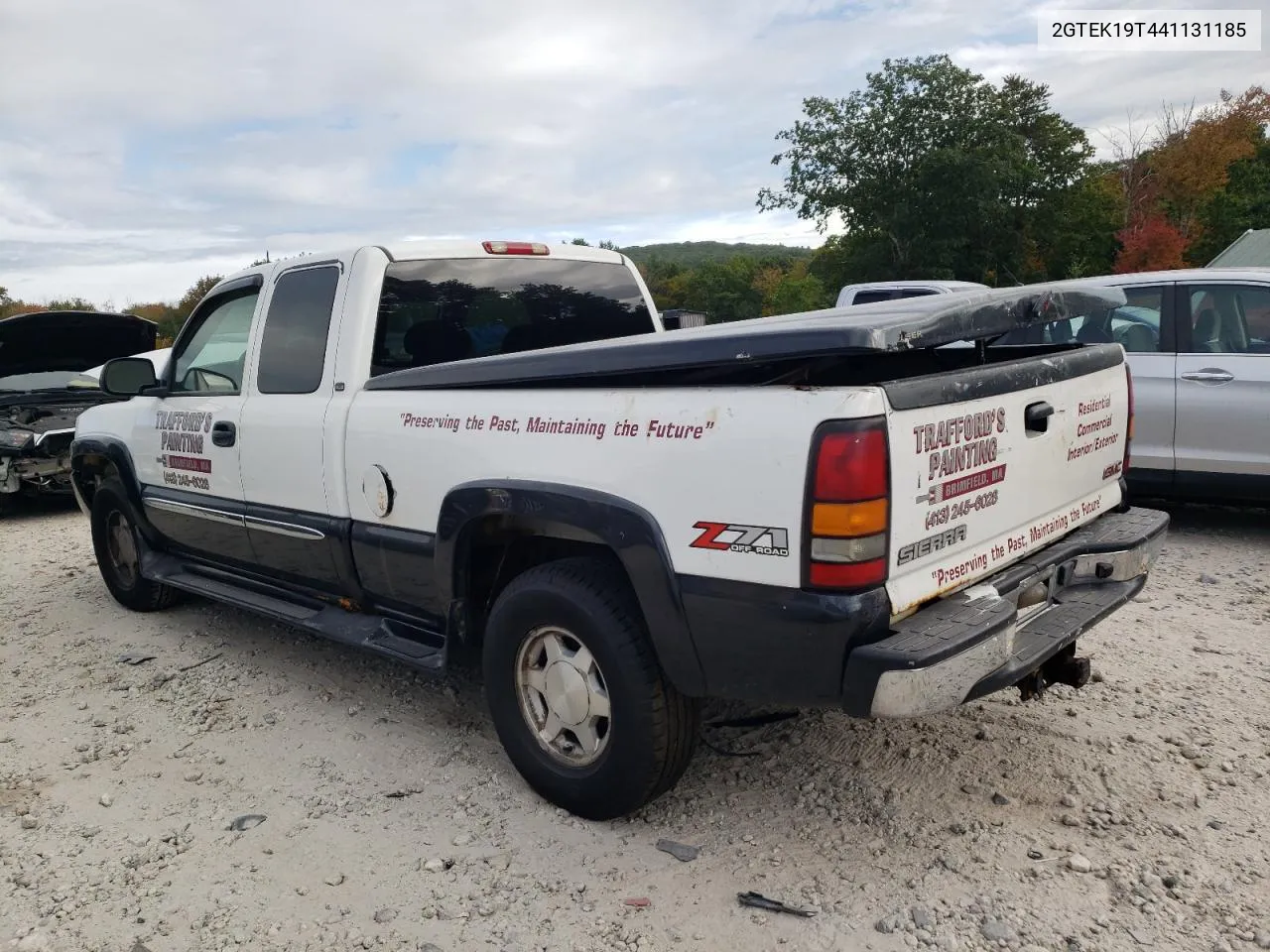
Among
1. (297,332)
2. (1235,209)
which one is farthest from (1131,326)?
(1235,209)

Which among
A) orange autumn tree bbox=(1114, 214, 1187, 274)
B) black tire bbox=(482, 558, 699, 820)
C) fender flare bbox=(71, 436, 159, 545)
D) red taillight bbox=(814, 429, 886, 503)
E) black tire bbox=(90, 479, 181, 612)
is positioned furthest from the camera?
orange autumn tree bbox=(1114, 214, 1187, 274)

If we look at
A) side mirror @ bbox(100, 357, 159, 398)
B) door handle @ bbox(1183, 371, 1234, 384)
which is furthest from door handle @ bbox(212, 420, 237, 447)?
door handle @ bbox(1183, 371, 1234, 384)

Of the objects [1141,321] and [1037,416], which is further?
[1141,321]

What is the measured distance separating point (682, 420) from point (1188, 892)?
1.87m

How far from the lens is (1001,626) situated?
8.46ft

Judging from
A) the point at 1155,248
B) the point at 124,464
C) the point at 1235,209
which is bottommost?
the point at 124,464

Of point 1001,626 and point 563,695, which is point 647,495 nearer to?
point 563,695

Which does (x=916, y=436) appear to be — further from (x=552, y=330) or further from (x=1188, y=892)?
(x=552, y=330)

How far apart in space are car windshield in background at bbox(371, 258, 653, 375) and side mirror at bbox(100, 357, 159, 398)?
5.64 ft

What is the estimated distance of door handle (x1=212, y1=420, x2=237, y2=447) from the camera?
4.41 m

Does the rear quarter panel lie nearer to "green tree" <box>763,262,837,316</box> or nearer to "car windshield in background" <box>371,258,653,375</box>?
"car windshield in background" <box>371,258,653,375</box>

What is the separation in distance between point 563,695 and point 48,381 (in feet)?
29.2

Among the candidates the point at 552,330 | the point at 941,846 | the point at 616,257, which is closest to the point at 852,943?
the point at 941,846

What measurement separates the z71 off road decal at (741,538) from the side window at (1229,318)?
499 centimetres
